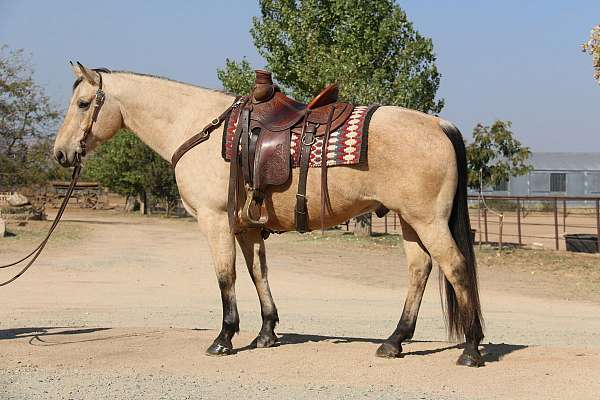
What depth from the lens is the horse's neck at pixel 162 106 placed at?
6508 mm

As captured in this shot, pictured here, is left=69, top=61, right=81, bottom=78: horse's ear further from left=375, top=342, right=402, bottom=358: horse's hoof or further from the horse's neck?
left=375, top=342, right=402, bottom=358: horse's hoof

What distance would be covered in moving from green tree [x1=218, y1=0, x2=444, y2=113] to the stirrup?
18.8 m

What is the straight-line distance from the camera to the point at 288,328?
899 centimetres

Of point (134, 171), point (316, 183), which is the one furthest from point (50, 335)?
point (134, 171)

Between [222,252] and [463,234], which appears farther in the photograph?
[222,252]

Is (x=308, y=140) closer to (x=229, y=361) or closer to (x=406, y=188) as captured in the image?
(x=406, y=188)

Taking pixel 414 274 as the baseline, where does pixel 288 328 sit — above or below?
below

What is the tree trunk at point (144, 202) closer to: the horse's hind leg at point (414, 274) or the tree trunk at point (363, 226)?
the tree trunk at point (363, 226)

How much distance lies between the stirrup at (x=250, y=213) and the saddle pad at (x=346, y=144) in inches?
16.8

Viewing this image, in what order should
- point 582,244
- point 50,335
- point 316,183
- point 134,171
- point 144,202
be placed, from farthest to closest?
1. point 144,202
2. point 134,171
3. point 582,244
4. point 50,335
5. point 316,183

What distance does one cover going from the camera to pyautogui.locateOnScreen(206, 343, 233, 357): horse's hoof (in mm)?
6000

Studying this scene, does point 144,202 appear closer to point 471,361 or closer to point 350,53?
point 350,53

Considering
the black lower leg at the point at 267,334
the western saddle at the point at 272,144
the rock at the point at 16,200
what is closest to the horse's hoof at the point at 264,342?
the black lower leg at the point at 267,334

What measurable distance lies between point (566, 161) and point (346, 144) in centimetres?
6415
